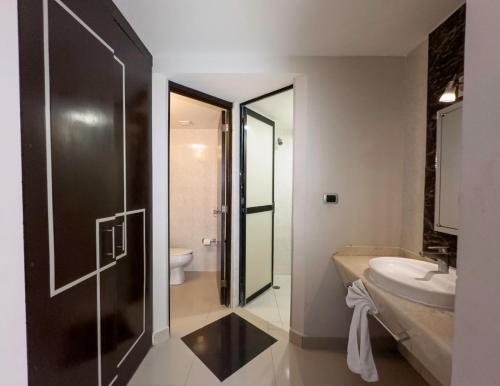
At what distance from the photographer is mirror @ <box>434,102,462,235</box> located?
1.30 meters

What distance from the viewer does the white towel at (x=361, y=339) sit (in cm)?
113

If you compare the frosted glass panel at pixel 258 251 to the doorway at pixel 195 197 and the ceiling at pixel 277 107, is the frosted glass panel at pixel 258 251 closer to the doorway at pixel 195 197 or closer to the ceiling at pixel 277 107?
the doorway at pixel 195 197

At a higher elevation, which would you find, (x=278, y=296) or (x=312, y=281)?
(x=312, y=281)

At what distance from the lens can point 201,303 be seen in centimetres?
244

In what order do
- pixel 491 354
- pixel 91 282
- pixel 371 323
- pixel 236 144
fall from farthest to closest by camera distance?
pixel 236 144 → pixel 371 323 → pixel 91 282 → pixel 491 354

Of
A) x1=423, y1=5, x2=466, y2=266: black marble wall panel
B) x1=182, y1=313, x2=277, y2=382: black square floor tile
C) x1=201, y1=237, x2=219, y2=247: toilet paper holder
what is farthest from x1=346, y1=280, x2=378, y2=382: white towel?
x1=201, y1=237, x2=219, y2=247: toilet paper holder

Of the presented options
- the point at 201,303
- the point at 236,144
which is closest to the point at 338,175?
the point at 236,144

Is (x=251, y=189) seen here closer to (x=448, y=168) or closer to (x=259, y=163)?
(x=259, y=163)

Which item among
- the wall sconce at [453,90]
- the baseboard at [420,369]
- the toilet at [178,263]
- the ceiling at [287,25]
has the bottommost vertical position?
the baseboard at [420,369]

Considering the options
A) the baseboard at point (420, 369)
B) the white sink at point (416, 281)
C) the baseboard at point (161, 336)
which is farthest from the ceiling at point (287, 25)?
the baseboard at point (161, 336)

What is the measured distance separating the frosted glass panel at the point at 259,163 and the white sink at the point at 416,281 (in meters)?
1.38

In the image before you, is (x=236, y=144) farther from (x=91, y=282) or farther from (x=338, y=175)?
(x=91, y=282)

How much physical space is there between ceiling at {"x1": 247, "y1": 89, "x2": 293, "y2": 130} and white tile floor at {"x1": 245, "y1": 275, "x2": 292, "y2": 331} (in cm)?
213

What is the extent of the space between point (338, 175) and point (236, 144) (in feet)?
3.43
